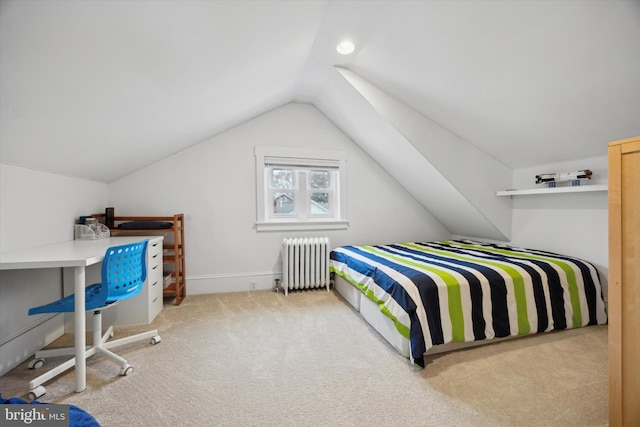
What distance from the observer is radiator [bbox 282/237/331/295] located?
3184 mm

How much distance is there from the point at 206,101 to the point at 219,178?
114cm

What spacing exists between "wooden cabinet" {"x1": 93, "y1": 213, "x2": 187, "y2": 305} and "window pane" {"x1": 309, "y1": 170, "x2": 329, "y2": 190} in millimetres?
1731

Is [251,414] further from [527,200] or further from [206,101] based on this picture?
[527,200]

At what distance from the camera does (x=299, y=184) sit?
3631 millimetres

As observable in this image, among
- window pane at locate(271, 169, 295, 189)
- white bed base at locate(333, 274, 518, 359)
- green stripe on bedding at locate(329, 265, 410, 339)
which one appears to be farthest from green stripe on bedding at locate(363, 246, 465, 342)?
window pane at locate(271, 169, 295, 189)

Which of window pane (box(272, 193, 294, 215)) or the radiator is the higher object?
window pane (box(272, 193, 294, 215))

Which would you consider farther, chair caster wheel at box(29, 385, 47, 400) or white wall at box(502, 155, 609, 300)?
white wall at box(502, 155, 609, 300)

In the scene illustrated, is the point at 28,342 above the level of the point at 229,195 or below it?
below

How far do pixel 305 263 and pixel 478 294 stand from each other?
1.90 meters

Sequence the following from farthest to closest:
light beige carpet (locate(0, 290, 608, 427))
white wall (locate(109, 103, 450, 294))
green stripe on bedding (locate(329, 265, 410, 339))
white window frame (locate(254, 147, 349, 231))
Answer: white window frame (locate(254, 147, 349, 231)) → white wall (locate(109, 103, 450, 294)) → green stripe on bedding (locate(329, 265, 410, 339)) → light beige carpet (locate(0, 290, 608, 427))

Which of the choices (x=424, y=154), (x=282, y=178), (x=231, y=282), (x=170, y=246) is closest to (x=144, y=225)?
(x=170, y=246)

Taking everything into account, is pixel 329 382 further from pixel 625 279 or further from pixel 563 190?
pixel 563 190

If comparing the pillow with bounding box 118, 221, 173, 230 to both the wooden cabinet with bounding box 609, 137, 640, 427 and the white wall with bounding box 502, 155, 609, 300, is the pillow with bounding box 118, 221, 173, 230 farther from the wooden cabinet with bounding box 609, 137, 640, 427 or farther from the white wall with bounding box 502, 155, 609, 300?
the white wall with bounding box 502, 155, 609, 300

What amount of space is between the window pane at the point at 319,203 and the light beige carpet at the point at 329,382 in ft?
5.89
